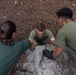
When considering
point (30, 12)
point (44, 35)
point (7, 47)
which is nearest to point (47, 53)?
point (44, 35)

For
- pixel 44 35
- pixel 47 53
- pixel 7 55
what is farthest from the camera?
pixel 44 35

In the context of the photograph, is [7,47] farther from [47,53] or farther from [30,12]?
[30,12]

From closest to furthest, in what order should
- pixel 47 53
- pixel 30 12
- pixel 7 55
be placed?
pixel 7 55 < pixel 47 53 < pixel 30 12

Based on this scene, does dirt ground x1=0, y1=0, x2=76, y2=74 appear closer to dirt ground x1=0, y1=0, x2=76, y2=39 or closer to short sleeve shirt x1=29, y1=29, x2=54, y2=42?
dirt ground x1=0, y1=0, x2=76, y2=39

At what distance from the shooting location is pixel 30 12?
741 cm

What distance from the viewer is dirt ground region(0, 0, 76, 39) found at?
7125 millimetres

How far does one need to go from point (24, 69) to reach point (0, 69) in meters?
1.43

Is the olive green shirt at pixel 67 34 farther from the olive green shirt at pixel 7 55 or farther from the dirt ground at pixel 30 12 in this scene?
the dirt ground at pixel 30 12

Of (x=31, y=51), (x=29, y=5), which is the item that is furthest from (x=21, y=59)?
(x=29, y=5)

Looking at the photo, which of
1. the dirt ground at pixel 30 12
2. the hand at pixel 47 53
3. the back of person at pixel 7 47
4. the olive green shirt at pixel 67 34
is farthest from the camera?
the dirt ground at pixel 30 12

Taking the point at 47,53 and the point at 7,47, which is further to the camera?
the point at 47,53

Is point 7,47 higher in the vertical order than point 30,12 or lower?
higher

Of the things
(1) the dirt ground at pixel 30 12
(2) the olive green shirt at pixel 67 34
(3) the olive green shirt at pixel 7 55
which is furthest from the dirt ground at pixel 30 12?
(3) the olive green shirt at pixel 7 55

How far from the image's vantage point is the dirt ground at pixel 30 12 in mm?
7125
